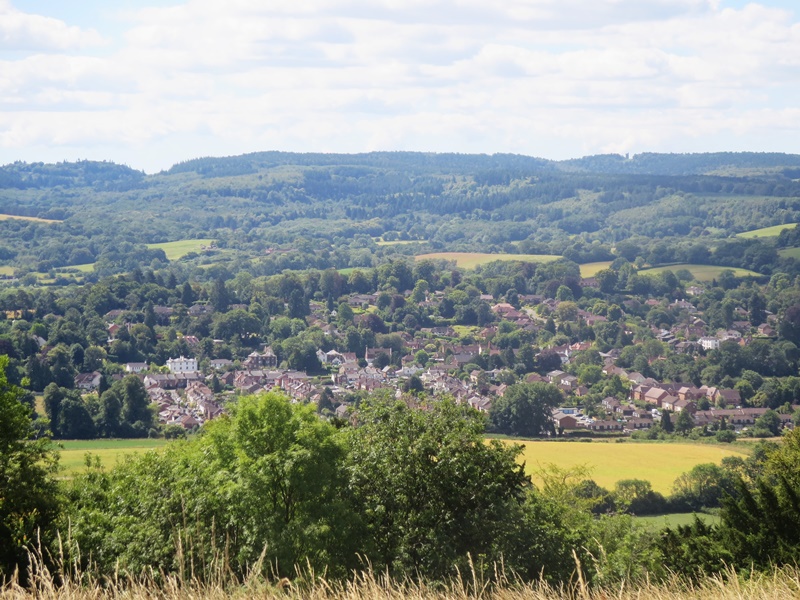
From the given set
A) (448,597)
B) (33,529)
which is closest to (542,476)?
(33,529)

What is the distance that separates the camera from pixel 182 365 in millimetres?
68875

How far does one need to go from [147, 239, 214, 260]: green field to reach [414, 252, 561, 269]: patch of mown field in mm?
30697

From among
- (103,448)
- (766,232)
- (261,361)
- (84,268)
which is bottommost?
(261,361)

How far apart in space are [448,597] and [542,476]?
71.1 ft

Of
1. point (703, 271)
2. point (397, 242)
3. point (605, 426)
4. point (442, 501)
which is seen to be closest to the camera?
point (442, 501)

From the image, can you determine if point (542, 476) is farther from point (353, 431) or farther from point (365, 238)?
point (365, 238)

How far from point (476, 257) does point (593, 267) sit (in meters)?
18.3

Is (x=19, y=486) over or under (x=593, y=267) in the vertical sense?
over

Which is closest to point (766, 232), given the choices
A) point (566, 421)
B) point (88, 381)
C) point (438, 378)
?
point (438, 378)

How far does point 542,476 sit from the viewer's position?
27.5m

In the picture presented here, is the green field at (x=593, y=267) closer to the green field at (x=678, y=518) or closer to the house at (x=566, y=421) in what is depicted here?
the house at (x=566, y=421)

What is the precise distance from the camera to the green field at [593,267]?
362 feet

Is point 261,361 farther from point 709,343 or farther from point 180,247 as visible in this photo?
point 180,247

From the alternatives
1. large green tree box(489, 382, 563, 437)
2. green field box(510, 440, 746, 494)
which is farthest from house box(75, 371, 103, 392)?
green field box(510, 440, 746, 494)
